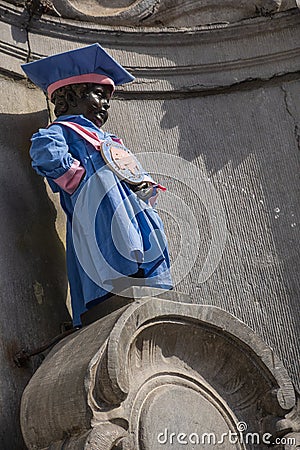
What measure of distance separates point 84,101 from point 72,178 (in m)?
0.41

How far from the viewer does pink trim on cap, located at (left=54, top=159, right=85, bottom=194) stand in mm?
3799

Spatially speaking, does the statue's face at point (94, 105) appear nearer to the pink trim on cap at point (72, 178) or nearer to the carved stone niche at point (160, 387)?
the pink trim on cap at point (72, 178)

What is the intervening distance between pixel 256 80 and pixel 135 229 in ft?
4.37

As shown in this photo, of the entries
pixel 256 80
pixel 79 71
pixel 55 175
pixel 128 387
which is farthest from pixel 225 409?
pixel 256 80

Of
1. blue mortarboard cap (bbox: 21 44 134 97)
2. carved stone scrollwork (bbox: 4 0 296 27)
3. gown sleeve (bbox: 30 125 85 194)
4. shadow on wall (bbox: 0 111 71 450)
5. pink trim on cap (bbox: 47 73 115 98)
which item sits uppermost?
carved stone scrollwork (bbox: 4 0 296 27)

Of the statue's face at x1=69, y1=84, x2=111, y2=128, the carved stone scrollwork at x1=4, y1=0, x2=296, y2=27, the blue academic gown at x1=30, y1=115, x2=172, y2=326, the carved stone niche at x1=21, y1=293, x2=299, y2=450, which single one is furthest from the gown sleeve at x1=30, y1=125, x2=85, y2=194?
the carved stone scrollwork at x1=4, y1=0, x2=296, y2=27

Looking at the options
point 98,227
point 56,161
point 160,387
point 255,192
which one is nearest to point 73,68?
point 56,161

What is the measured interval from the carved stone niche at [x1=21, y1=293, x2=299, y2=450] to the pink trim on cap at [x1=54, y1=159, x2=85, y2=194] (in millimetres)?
566

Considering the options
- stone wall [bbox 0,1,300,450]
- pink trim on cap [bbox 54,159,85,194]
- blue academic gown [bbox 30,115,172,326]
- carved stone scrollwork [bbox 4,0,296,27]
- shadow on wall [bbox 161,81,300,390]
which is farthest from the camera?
carved stone scrollwork [bbox 4,0,296,27]

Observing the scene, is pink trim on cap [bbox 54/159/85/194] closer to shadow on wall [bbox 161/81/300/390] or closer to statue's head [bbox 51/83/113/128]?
statue's head [bbox 51/83/113/128]

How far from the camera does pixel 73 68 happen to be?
408 cm

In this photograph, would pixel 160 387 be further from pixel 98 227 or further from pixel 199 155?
pixel 199 155

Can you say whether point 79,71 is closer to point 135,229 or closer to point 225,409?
point 135,229

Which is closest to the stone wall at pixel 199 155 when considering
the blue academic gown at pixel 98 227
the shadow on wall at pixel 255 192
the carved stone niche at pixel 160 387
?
the shadow on wall at pixel 255 192
